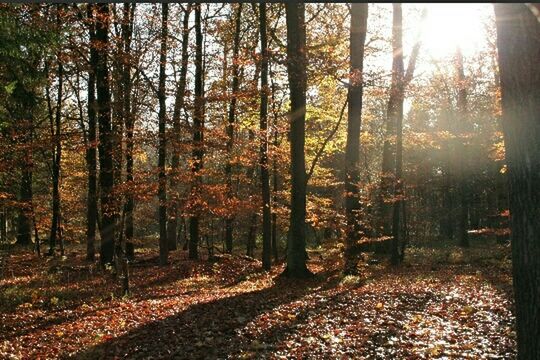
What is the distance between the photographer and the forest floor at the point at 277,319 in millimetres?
7727

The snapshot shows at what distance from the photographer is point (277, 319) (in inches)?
375

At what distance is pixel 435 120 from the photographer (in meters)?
42.2

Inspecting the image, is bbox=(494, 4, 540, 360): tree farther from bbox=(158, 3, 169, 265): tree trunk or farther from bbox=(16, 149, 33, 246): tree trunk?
bbox=(16, 149, 33, 246): tree trunk

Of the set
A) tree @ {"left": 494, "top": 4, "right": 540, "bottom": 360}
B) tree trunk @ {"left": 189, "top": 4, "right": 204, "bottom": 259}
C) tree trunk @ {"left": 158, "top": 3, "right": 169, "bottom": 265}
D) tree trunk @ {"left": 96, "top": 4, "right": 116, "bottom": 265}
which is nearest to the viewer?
tree @ {"left": 494, "top": 4, "right": 540, "bottom": 360}

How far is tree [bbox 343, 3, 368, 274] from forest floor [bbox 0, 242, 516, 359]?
31.7 inches

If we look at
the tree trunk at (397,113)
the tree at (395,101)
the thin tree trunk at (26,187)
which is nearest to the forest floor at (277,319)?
the tree trunk at (397,113)

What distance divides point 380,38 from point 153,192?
10665mm

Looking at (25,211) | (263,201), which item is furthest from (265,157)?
(25,211)

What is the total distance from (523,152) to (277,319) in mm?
6351

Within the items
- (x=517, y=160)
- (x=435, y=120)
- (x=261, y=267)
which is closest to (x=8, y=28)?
(x=517, y=160)

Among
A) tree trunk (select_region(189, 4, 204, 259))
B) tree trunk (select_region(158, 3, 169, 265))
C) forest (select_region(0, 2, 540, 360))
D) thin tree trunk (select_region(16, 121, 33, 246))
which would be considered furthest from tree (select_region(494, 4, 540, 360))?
thin tree trunk (select_region(16, 121, 33, 246))

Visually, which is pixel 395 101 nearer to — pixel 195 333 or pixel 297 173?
pixel 297 173

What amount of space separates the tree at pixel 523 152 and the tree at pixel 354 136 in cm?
977

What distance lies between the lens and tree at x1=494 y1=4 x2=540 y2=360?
14.4 ft
